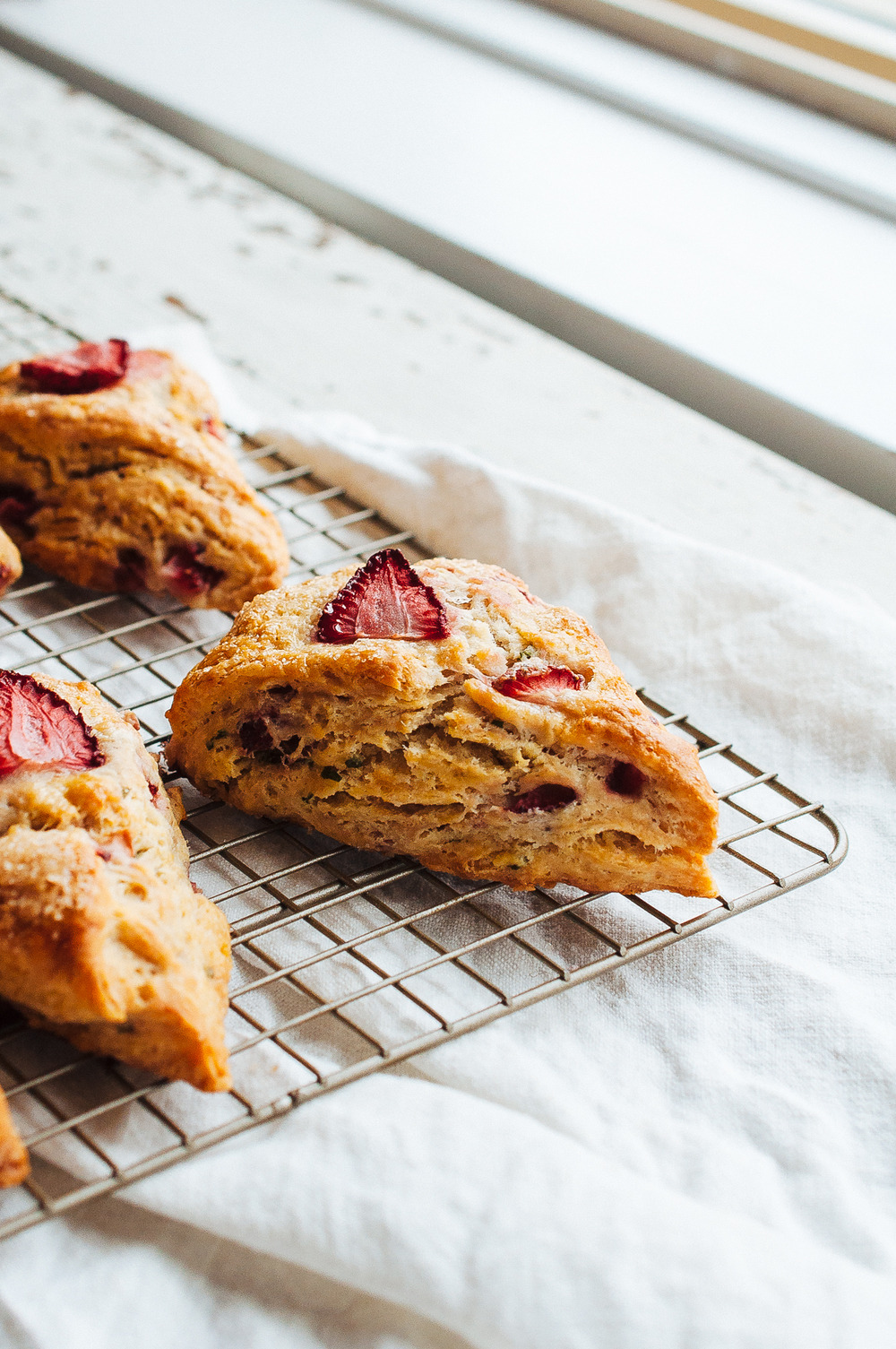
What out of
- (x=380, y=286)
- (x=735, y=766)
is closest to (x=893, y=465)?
(x=735, y=766)

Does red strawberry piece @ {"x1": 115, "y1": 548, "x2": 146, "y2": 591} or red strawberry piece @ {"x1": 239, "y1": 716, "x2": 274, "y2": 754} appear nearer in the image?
red strawberry piece @ {"x1": 239, "y1": 716, "x2": 274, "y2": 754}

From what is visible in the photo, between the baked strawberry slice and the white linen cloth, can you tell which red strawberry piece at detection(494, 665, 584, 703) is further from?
the baked strawberry slice

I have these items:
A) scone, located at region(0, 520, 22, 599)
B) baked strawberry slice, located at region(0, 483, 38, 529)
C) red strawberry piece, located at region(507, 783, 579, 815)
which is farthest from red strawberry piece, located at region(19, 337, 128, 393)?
red strawberry piece, located at region(507, 783, 579, 815)

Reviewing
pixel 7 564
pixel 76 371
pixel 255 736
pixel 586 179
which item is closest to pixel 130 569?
pixel 7 564

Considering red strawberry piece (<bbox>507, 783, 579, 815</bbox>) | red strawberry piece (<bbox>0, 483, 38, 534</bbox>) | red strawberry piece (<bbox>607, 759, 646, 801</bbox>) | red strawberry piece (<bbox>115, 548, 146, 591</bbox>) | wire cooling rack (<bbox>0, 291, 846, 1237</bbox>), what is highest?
red strawberry piece (<bbox>607, 759, 646, 801</bbox>)

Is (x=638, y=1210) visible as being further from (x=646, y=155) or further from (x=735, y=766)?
(x=646, y=155)
